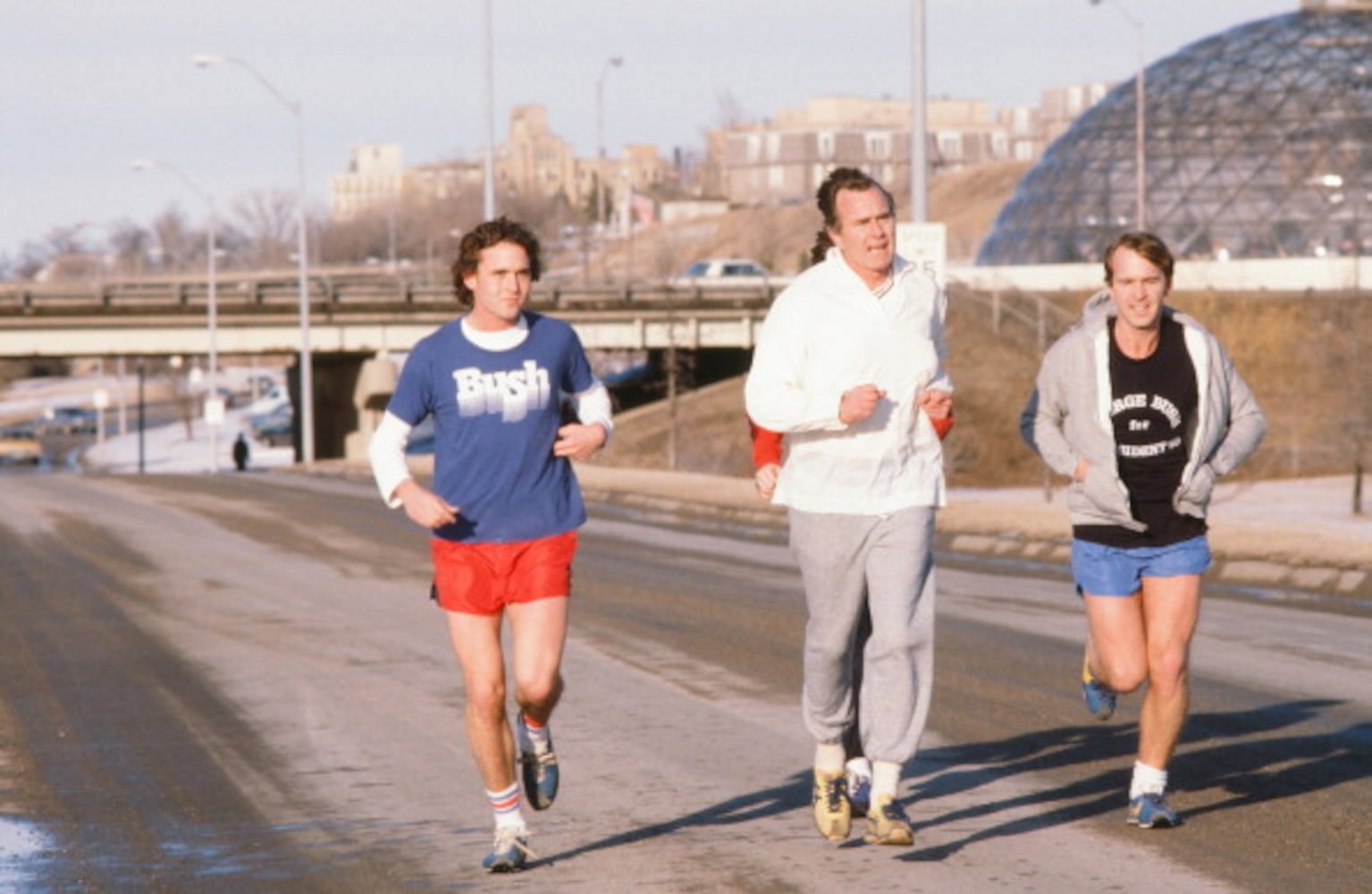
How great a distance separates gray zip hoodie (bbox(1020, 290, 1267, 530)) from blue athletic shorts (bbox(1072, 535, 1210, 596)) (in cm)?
10

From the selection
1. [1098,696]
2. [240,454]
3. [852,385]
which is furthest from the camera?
[240,454]

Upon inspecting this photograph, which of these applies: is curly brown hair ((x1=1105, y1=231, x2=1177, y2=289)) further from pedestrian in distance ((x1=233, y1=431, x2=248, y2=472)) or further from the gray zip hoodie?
pedestrian in distance ((x1=233, y1=431, x2=248, y2=472))

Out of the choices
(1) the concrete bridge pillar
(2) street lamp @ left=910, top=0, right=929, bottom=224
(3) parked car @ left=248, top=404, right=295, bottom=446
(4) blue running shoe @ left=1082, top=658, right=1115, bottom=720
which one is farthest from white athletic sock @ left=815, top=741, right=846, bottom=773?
(3) parked car @ left=248, top=404, right=295, bottom=446

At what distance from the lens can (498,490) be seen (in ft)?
28.0

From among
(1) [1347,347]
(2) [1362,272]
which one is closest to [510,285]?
(1) [1347,347]

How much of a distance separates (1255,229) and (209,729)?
72219 mm

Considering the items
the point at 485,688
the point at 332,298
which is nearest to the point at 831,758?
the point at 485,688

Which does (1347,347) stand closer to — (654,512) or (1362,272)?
(1362,272)

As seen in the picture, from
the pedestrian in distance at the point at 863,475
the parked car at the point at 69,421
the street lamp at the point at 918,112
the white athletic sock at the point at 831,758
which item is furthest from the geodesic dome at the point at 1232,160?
the white athletic sock at the point at 831,758

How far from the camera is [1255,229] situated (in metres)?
81.5

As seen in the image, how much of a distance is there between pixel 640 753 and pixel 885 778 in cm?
285

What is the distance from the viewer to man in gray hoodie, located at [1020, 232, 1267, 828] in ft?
29.9

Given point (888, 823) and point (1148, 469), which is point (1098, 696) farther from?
point (888, 823)

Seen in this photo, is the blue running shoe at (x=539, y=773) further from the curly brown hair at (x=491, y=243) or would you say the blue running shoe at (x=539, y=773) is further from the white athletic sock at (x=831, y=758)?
the curly brown hair at (x=491, y=243)
